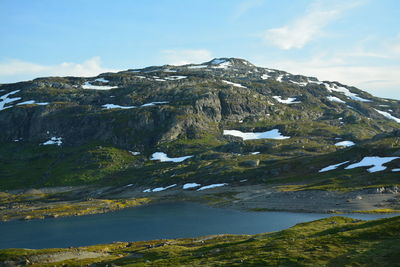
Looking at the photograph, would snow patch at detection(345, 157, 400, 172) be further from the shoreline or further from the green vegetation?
the green vegetation

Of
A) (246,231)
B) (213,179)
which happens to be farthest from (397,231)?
(213,179)

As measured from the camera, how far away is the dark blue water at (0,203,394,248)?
99.2 m

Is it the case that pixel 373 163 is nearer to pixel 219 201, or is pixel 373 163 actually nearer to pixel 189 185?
pixel 219 201

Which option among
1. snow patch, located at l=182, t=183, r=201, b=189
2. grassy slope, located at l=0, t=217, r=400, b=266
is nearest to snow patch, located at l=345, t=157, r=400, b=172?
snow patch, located at l=182, t=183, r=201, b=189

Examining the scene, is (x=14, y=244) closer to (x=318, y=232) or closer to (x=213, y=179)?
(x=318, y=232)

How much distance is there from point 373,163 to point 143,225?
302 ft

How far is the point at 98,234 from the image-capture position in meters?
107

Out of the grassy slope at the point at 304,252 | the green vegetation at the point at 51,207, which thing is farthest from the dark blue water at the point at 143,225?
the grassy slope at the point at 304,252

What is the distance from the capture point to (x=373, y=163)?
149 meters

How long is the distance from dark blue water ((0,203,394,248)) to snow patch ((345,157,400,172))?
50928 millimetres

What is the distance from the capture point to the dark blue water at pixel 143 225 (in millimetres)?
99250

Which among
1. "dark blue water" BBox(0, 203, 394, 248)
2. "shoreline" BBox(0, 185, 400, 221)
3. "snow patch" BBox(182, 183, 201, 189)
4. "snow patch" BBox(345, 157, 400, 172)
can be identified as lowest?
"dark blue water" BBox(0, 203, 394, 248)

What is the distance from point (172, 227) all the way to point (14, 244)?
140ft

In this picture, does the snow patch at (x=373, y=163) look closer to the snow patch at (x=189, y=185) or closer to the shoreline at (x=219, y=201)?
the shoreline at (x=219, y=201)
